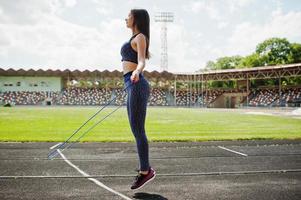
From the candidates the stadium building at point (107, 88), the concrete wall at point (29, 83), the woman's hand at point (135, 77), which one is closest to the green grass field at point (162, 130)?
the woman's hand at point (135, 77)

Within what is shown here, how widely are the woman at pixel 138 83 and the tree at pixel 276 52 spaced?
84832mm

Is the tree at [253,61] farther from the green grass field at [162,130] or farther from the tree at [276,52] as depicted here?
the green grass field at [162,130]

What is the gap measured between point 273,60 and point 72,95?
49852 mm

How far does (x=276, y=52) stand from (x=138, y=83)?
86963mm

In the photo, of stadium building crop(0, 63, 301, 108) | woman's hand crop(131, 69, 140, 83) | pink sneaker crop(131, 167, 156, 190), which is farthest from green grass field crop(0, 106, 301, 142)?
stadium building crop(0, 63, 301, 108)

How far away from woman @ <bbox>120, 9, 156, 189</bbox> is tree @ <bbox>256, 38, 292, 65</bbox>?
84832 millimetres

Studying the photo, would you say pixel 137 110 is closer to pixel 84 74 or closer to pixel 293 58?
pixel 84 74

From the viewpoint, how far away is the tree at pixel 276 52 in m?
83.6

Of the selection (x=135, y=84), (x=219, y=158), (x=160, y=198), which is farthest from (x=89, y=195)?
(x=219, y=158)

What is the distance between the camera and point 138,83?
4.56m

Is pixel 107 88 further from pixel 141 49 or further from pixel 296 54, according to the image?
pixel 141 49

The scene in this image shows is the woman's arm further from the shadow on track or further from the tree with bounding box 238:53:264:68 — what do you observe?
the tree with bounding box 238:53:264:68

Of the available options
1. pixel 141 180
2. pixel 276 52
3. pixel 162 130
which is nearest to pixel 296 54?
pixel 276 52

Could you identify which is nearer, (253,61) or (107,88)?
(107,88)
